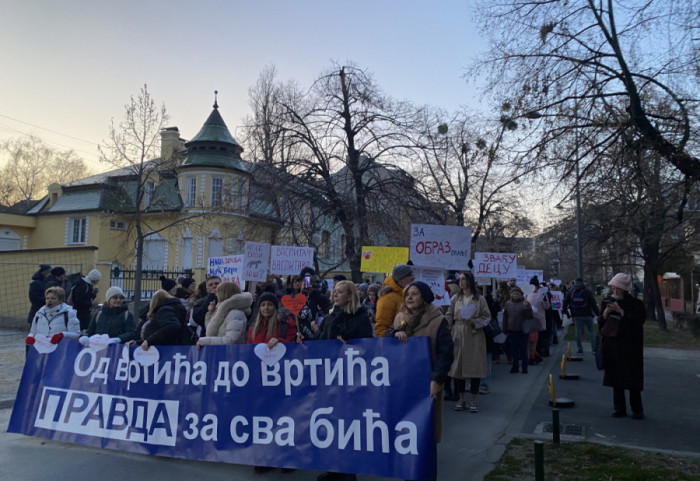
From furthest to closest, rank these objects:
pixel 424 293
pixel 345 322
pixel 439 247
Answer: pixel 439 247
pixel 345 322
pixel 424 293

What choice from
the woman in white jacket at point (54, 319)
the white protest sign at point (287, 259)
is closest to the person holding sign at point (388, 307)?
the woman in white jacket at point (54, 319)

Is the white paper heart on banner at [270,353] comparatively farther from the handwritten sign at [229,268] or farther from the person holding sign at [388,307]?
the handwritten sign at [229,268]

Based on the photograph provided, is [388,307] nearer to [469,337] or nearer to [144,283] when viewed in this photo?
[469,337]

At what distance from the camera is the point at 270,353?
17.4 feet

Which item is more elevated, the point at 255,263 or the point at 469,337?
the point at 255,263

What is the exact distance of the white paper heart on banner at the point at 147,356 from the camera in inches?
232

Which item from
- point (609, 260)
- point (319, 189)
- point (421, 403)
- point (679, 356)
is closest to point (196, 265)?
point (319, 189)

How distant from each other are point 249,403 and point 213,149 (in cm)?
3495

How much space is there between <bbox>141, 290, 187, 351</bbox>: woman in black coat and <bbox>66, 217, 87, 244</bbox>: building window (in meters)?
37.5

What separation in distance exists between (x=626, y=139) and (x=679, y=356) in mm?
9010

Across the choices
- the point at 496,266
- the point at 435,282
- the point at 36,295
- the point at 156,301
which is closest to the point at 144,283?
the point at 36,295

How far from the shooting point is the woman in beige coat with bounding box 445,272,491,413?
7645 mm

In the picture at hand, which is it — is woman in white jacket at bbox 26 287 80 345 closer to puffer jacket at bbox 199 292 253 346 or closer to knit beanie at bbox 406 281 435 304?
puffer jacket at bbox 199 292 253 346

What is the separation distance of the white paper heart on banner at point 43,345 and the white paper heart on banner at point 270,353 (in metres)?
2.86
